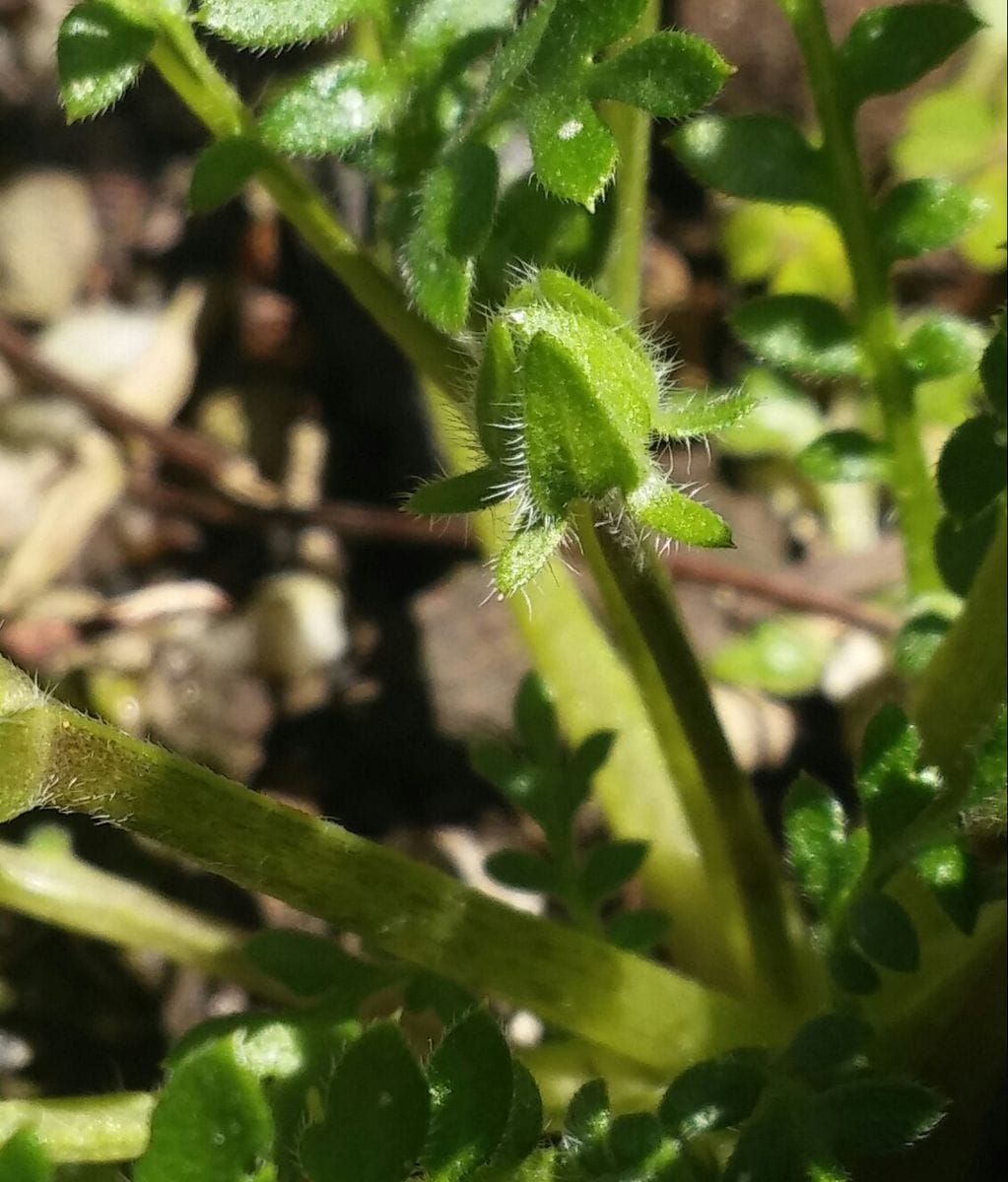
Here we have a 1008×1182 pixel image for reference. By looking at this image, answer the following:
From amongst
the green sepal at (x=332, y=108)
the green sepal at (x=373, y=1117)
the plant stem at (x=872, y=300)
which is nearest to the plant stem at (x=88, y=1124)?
the green sepal at (x=373, y=1117)

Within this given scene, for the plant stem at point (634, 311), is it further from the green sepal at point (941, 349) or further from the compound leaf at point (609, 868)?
the green sepal at point (941, 349)

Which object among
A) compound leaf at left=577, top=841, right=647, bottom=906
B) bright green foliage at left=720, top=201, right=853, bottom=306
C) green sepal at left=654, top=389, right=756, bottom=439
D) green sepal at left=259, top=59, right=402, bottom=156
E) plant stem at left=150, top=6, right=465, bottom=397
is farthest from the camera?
bright green foliage at left=720, top=201, right=853, bottom=306

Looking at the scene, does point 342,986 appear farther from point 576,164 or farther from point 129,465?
point 129,465

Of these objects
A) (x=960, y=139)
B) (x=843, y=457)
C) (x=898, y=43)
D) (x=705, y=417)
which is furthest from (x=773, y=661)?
(x=705, y=417)

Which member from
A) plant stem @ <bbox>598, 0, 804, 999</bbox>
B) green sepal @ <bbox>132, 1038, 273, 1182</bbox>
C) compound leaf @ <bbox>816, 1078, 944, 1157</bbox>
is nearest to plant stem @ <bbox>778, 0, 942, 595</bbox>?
plant stem @ <bbox>598, 0, 804, 999</bbox>

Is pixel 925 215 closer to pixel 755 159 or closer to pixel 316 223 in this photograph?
pixel 755 159

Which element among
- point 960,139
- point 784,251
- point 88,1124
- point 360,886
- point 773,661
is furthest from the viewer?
point 784,251

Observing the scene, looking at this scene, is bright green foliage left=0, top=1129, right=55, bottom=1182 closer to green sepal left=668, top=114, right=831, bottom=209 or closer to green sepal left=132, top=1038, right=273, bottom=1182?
green sepal left=132, top=1038, right=273, bottom=1182
